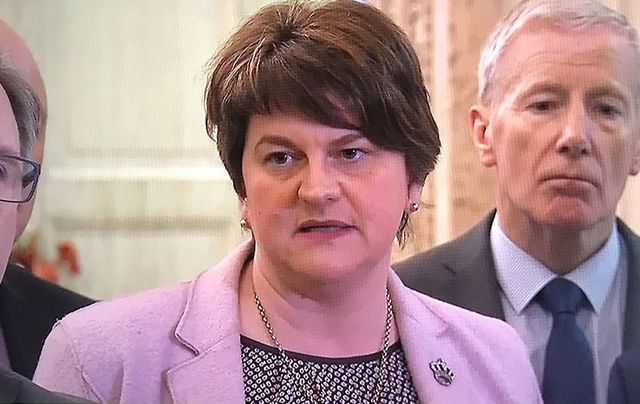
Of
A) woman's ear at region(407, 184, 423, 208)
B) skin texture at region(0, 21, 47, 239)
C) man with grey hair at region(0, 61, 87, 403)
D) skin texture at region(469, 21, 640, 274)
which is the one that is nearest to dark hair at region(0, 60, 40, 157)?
man with grey hair at region(0, 61, 87, 403)

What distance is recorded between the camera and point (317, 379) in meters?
0.88

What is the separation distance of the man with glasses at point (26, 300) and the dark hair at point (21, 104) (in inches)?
3.8

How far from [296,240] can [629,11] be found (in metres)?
0.42

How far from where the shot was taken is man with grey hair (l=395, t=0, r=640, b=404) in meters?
0.92

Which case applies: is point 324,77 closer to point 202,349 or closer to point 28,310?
point 202,349

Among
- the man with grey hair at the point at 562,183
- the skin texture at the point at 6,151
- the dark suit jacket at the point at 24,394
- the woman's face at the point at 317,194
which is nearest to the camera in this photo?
the dark suit jacket at the point at 24,394

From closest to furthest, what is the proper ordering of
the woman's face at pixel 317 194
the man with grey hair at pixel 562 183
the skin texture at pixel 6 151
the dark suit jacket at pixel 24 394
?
the dark suit jacket at pixel 24 394 → the skin texture at pixel 6 151 → the woman's face at pixel 317 194 → the man with grey hair at pixel 562 183

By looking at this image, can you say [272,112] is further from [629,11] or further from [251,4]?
[629,11]

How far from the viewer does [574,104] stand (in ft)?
3.01

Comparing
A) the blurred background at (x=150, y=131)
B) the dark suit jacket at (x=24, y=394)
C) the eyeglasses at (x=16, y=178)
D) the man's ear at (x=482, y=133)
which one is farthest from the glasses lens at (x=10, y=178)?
the man's ear at (x=482, y=133)

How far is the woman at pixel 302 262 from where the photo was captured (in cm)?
82

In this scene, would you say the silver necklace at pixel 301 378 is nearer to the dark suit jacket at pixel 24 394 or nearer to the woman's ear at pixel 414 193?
the woman's ear at pixel 414 193

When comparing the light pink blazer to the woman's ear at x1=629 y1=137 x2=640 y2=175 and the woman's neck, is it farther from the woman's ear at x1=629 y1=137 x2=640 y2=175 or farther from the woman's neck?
the woman's ear at x1=629 y1=137 x2=640 y2=175

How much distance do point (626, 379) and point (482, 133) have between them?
28 centimetres
